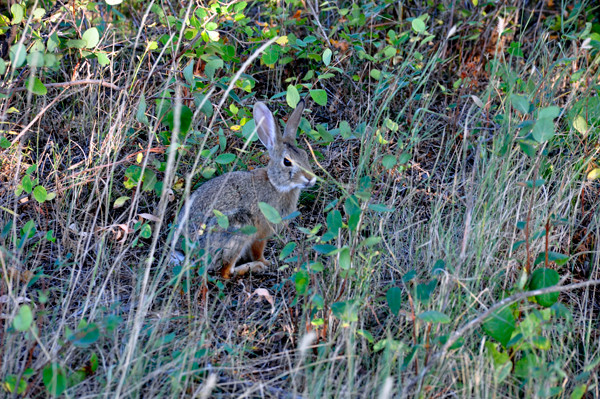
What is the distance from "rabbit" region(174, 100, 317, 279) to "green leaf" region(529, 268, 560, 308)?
1.61 meters

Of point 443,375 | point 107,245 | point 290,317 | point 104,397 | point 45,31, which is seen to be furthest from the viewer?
point 45,31

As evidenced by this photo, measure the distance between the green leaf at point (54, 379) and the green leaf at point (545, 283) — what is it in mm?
2288

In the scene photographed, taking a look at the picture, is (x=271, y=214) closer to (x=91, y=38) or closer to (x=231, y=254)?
(x=231, y=254)

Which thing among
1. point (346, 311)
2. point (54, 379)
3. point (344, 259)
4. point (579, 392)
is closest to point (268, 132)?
point (344, 259)

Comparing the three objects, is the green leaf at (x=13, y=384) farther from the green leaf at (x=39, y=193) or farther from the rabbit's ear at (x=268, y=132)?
the rabbit's ear at (x=268, y=132)

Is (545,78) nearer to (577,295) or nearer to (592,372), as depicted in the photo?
(577,295)

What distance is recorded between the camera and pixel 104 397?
2607 millimetres

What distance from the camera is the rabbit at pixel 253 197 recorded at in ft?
13.1

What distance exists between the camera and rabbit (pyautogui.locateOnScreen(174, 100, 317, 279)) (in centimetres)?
399

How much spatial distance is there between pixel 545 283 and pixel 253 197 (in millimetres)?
2082

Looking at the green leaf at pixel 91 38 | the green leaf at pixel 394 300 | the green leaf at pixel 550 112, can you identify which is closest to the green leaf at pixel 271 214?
the green leaf at pixel 394 300

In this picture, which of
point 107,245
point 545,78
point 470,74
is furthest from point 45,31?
point 545,78

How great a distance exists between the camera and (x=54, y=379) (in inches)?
96.1

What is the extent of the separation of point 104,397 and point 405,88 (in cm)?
358
